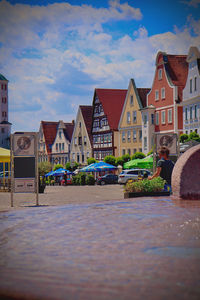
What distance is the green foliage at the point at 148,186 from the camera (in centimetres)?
1536

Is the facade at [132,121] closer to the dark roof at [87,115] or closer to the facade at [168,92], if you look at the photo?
the facade at [168,92]

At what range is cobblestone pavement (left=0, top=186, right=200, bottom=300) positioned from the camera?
14.9 feet

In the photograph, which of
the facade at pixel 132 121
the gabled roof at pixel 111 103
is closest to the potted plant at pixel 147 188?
the facade at pixel 132 121

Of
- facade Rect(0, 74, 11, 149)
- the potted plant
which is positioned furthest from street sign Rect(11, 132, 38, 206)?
facade Rect(0, 74, 11, 149)

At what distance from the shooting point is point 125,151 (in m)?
72.6

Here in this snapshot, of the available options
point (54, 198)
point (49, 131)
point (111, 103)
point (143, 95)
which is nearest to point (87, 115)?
point (111, 103)

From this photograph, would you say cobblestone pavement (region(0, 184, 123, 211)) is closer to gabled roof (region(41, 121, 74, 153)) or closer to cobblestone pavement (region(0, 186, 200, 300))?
cobblestone pavement (region(0, 186, 200, 300))

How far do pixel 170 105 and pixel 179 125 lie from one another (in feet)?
9.00

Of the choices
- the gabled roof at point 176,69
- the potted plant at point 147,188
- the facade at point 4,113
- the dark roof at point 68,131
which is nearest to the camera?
the potted plant at point 147,188

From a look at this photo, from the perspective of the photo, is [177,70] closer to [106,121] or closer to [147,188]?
[106,121]

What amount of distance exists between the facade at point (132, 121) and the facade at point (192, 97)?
14.3 m

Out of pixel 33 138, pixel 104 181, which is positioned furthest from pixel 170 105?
pixel 33 138

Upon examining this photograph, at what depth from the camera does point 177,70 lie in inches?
→ 2302

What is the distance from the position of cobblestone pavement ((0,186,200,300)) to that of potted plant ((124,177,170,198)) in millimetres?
5135
